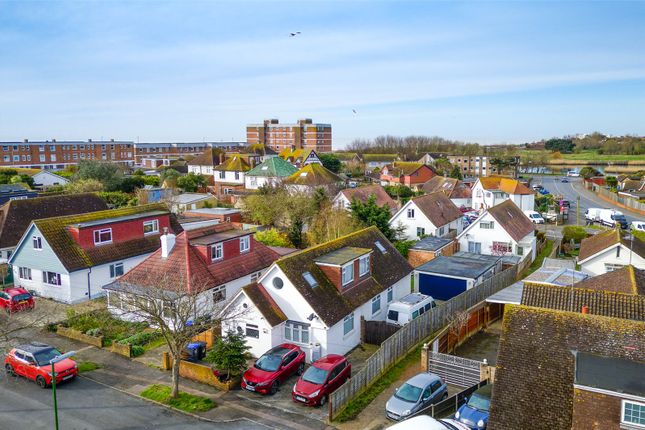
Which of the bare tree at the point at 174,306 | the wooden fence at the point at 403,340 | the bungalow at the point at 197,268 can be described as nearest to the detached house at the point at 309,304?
the bare tree at the point at 174,306

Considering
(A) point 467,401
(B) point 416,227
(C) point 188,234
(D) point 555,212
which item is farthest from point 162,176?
(A) point 467,401

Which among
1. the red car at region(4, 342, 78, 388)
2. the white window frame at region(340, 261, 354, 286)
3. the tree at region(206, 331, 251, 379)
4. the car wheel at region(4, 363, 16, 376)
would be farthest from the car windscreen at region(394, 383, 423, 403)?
the car wheel at region(4, 363, 16, 376)

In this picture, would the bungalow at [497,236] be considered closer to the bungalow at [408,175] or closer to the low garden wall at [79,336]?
the low garden wall at [79,336]

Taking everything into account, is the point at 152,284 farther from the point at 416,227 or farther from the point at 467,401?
the point at 416,227

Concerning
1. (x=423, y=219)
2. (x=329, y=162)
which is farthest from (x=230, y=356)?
(x=329, y=162)

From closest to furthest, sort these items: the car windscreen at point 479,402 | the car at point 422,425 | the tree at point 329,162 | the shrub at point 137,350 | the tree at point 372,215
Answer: the car at point 422,425 → the car windscreen at point 479,402 → the shrub at point 137,350 → the tree at point 372,215 → the tree at point 329,162

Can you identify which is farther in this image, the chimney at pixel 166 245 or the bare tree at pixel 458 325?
the chimney at pixel 166 245

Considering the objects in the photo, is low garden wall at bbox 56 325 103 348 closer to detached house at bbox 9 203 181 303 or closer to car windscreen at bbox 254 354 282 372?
detached house at bbox 9 203 181 303
